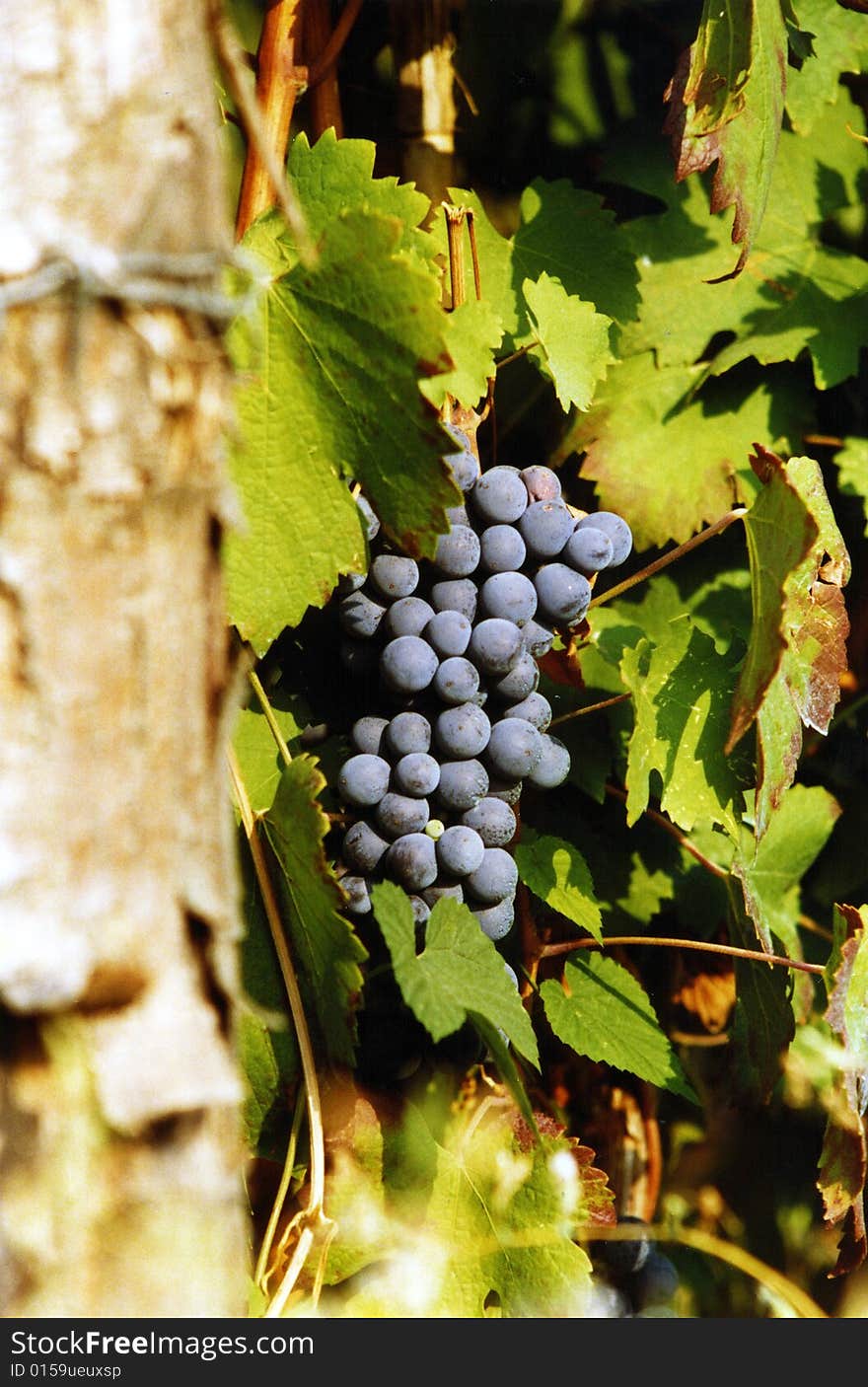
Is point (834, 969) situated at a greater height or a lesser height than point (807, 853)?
greater

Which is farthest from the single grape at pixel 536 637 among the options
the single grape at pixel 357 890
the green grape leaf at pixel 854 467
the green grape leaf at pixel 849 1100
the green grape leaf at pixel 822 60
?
the green grape leaf at pixel 822 60

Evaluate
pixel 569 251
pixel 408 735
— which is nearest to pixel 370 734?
pixel 408 735

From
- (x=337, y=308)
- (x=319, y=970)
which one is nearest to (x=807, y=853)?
(x=319, y=970)

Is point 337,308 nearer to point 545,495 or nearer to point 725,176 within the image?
point 545,495

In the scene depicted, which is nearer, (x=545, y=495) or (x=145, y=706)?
(x=145, y=706)

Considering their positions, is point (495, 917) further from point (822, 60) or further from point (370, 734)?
point (822, 60)

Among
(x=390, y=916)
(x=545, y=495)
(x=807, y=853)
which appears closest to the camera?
(x=390, y=916)

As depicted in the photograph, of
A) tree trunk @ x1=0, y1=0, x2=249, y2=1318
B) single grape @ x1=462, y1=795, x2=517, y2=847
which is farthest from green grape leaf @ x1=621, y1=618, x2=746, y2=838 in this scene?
tree trunk @ x1=0, y1=0, x2=249, y2=1318

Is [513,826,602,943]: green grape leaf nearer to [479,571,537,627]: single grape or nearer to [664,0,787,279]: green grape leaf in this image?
[479,571,537,627]: single grape
